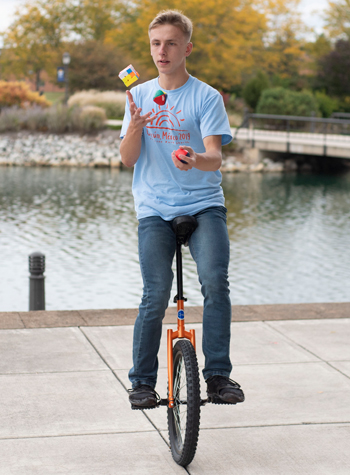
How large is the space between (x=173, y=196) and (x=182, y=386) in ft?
3.18

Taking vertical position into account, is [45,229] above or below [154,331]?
below

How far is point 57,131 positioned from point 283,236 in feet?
79.4

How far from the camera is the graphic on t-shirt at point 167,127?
3.72 metres

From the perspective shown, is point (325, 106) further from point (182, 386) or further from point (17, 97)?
point (182, 386)

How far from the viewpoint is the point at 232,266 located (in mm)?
12648

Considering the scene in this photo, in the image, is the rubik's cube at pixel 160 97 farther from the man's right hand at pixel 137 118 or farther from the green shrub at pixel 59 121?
the green shrub at pixel 59 121

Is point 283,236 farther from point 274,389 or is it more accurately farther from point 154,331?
point 154,331

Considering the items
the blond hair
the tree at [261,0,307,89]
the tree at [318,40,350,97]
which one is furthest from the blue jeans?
the tree at [261,0,307,89]

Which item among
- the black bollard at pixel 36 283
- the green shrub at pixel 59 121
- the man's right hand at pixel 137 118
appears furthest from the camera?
the green shrub at pixel 59 121

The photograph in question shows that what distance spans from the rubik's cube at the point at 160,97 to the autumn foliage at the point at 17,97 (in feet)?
132

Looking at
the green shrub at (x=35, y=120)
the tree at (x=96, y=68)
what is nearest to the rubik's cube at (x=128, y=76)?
the green shrub at (x=35, y=120)

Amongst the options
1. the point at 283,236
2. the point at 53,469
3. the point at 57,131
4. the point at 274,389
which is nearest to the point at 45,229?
the point at 283,236

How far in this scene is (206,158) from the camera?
11.5ft

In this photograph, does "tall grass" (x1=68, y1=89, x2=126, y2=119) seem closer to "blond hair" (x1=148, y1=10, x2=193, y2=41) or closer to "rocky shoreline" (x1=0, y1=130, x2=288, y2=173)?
"rocky shoreline" (x1=0, y1=130, x2=288, y2=173)
